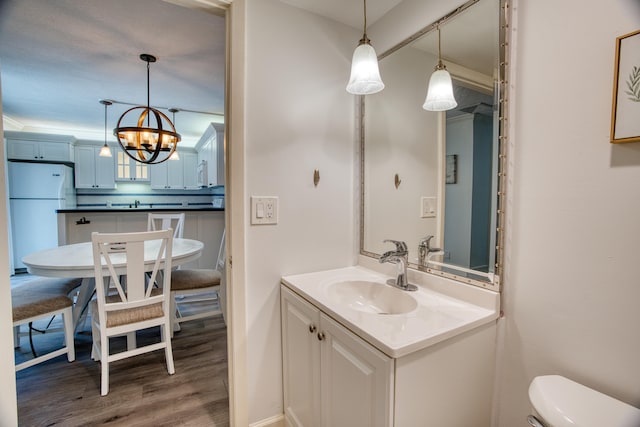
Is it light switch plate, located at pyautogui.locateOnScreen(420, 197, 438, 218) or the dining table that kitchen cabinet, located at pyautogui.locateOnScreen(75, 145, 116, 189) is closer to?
the dining table

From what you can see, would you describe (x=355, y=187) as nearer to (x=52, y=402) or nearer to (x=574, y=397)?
(x=574, y=397)

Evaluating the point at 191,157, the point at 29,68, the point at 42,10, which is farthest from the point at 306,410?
the point at 191,157

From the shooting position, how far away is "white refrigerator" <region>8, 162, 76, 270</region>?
4.04 m

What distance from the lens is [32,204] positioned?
4121 mm

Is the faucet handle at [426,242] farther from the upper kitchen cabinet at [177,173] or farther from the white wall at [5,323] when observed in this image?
the upper kitchen cabinet at [177,173]

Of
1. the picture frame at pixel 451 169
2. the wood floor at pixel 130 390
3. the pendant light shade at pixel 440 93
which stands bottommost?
the wood floor at pixel 130 390

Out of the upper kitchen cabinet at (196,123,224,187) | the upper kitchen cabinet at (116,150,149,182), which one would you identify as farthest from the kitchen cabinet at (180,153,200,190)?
the upper kitchen cabinet at (196,123,224,187)

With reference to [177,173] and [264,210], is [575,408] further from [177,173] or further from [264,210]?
[177,173]

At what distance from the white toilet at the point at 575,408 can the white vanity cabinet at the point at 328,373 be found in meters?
0.38

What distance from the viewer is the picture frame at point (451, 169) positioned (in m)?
1.21

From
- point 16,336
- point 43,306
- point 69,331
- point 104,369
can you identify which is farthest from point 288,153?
point 16,336

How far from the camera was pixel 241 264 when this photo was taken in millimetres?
1306

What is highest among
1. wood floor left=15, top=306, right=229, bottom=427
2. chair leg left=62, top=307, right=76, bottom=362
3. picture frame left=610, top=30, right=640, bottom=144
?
picture frame left=610, top=30, right=640, bottom=144

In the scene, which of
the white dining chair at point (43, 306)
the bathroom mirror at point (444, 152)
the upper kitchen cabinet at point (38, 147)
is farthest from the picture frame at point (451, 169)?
the upper kitchen cabinet at point (38, 147)
